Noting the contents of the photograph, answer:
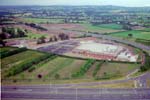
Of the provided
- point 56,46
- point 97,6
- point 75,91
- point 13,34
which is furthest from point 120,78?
point 13,34

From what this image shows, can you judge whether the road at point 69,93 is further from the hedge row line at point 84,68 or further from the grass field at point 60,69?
the hedge row line at point 84,68

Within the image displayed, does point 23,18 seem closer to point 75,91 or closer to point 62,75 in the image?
point 62,75

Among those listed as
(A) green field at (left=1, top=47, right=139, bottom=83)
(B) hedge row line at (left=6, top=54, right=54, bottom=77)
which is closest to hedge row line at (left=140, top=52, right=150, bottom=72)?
(A) green field at (left=1, top=47, right=139, bottom=83)

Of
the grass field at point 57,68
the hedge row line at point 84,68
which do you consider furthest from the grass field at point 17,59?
the hedge row line at point 84,68

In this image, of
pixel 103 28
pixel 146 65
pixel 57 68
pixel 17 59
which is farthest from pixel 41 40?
pixel 146 65

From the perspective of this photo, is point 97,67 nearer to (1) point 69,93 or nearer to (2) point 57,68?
(2) point 57,68

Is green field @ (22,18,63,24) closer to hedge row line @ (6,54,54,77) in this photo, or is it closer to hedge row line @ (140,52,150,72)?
hedge row line @ (6,54,54,77)
